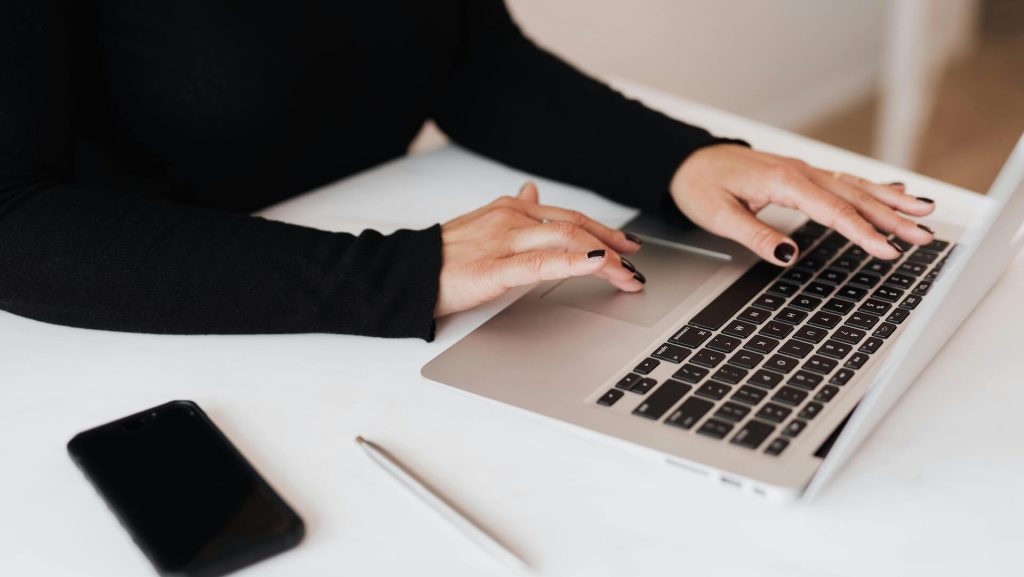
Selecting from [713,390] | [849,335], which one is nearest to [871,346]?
[849,335]

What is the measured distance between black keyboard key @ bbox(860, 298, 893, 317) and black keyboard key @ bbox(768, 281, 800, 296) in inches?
2.0

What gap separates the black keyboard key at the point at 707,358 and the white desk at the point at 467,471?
0.30 ft

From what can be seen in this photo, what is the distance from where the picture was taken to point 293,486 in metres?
0.57

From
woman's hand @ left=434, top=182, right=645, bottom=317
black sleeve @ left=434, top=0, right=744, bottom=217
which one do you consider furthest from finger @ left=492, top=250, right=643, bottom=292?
black sleeve @ left=434, top=0, right=744, bottom=217

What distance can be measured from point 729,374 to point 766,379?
22mm

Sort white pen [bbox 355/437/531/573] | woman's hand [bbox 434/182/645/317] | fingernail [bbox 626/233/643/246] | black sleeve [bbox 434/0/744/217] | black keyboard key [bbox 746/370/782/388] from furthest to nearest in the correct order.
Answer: black sleeve [bbox 434/0/744/217] → fingernail [bbox 626/233/643/246] → woman's hand [bbox 434/182/645/317] → black keyboard key [bbox 746/370/782/388] → white pen [bbox 355/437/531/573]

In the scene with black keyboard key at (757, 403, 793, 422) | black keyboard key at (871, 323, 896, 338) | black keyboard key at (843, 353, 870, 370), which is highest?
black keyboard key at (871, 323, 896, 338)

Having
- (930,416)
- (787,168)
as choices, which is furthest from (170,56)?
(930,416)

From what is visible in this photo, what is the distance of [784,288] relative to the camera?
29.5 inches

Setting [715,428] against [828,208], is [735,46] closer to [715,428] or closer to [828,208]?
[828,208]

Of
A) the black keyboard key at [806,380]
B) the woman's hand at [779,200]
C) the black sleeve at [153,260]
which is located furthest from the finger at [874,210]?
the black sleeve at [153,260]

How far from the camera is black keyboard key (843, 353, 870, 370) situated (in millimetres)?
630

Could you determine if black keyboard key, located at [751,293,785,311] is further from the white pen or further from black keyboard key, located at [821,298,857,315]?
the white pen

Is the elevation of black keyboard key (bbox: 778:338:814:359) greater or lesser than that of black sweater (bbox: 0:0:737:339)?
greater
